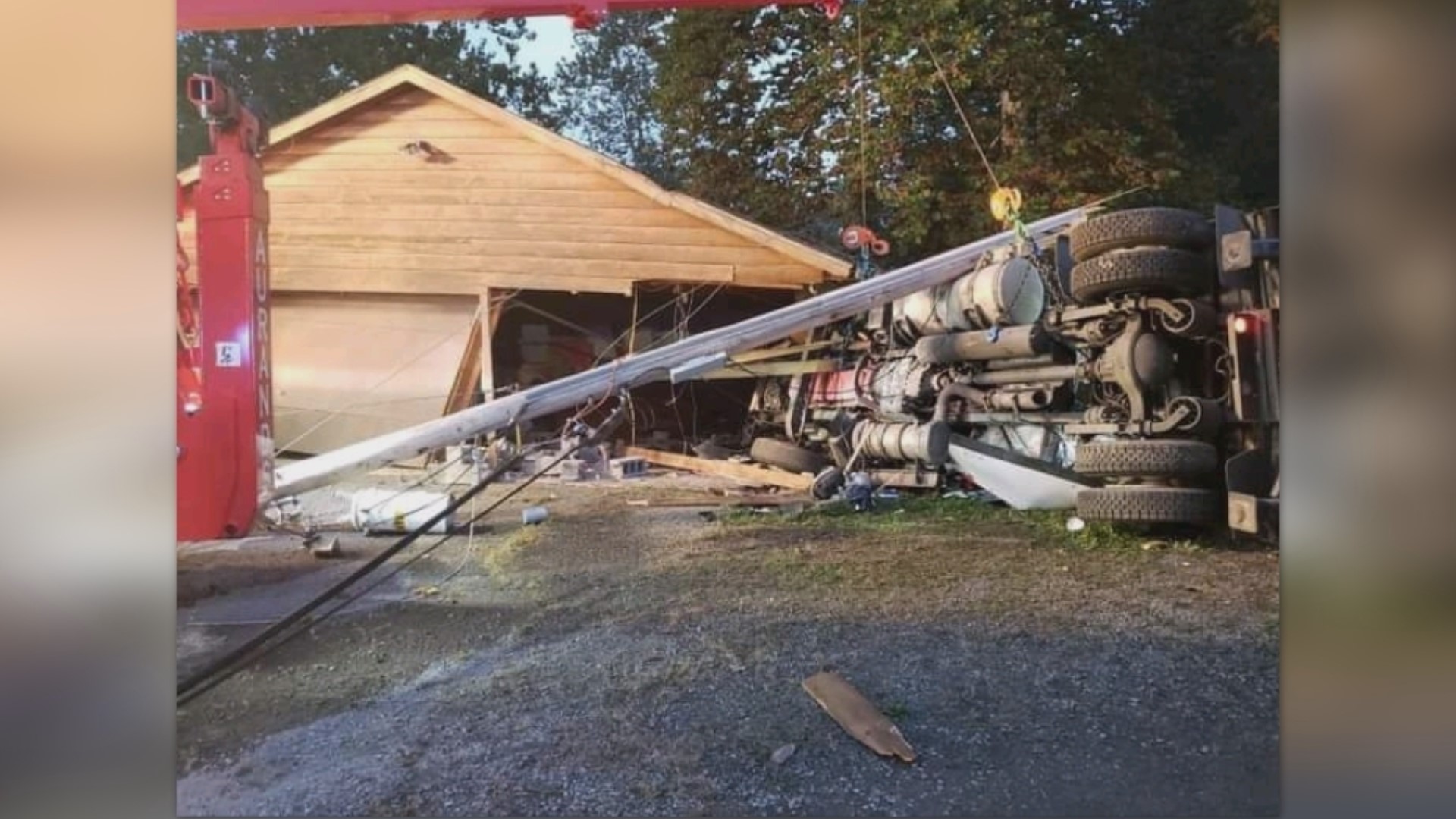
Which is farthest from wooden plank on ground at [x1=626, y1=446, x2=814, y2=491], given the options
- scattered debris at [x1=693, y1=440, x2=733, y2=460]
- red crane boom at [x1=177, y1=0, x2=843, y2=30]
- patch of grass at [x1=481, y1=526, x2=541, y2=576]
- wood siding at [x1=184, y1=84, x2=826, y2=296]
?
red crane boom at [x1=177, y1=0, x2=843, y2=30]

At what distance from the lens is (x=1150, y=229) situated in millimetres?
1877

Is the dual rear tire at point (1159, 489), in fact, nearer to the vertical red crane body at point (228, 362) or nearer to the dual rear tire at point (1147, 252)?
the dual rear tire at point (1147, 252)

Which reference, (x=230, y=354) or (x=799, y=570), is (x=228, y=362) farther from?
(x=799, y=570)

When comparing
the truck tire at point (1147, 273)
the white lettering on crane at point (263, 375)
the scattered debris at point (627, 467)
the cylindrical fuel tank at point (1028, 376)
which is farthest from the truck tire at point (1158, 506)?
the white lettering on crane at point (263, 375)

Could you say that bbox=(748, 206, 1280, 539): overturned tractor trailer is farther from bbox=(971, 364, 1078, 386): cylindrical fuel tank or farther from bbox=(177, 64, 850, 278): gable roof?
bbox=(177, 64, 850, 278): gable roof

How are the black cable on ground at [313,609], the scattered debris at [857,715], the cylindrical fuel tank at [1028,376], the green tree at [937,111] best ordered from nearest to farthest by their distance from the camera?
the scattered debris at [857,715] < the black cable on ground at [313,609] < the green tree at [937,111] < the cylindrical fuel tank at [1028,376]

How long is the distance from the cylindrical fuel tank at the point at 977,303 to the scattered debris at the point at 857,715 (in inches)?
33.8

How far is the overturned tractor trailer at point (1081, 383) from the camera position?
1.85 m

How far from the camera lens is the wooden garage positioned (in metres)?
1.81

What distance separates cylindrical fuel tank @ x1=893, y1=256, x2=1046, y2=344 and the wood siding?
1.29ft
